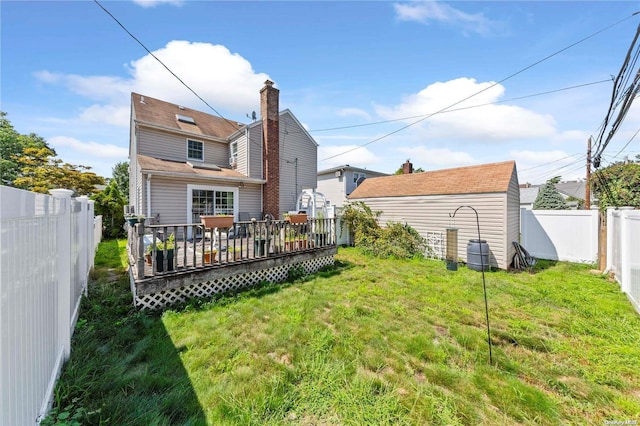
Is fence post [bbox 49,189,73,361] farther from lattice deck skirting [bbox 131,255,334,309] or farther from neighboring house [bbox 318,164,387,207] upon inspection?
neighboring house [bbox 318,164,387,207]

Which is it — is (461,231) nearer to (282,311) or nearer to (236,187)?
(282,311)

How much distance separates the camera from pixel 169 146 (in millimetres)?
11414

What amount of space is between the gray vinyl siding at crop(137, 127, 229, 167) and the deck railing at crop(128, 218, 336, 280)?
19.7 feet

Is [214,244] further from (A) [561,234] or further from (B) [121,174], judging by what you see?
(B) [121,174]

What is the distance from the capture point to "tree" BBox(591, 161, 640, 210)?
11600 mm

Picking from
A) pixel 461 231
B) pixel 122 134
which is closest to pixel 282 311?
pixel 461 231

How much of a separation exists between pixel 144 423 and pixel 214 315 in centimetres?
216

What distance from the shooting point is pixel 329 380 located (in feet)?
8.98

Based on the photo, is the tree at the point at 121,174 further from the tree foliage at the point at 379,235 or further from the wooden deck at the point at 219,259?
the tree foliage at the point at 379,235

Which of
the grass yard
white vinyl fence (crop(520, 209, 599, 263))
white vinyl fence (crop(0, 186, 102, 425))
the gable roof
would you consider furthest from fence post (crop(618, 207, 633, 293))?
white vinyl fence (crop(0, 186, 102, 425))

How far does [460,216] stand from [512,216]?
5.54 ft

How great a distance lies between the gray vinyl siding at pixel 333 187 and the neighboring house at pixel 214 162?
5449mm

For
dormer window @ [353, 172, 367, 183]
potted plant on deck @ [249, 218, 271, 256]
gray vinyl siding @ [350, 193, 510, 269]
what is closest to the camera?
potted plant on deck @ [249, 218, 271, 256]

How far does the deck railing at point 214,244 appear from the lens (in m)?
4.36
